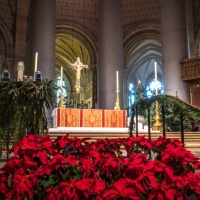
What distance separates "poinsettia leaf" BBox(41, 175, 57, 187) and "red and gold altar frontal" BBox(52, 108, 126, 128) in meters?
7.51

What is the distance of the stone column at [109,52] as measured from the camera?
12656 millimetres

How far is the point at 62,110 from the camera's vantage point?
29.6ft

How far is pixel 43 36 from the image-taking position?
12.0 m

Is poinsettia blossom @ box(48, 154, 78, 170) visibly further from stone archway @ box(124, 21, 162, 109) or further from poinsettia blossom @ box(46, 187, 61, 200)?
stone archway @ box(124, 21, 162, 109)

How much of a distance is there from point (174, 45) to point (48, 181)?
11.8 m

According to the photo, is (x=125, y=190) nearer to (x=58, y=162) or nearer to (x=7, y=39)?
(x=58, y=162)

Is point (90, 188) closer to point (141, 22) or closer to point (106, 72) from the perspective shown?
point (106, 72)

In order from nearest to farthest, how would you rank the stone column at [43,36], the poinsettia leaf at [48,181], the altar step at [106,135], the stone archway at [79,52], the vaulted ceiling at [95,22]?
1. the poinsettia leaf at [48,181]
2. the altar step at [106,135]
3. the stone column at [43,36]
4. the vaulted ceiling at [95,22]
5. the stone archway at [79,52]

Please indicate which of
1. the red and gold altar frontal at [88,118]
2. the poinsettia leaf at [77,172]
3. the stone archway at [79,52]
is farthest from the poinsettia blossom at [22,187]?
the stone archway at [79,52]

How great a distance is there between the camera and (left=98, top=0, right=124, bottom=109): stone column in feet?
41.5

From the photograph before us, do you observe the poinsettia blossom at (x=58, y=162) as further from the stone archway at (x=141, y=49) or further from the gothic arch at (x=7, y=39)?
the stone archway at (x=141, y=49)

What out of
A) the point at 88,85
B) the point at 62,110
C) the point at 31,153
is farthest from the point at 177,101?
the point at 88,85

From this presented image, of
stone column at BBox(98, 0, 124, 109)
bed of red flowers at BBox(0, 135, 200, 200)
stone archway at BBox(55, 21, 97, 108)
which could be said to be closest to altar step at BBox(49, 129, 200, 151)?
stone column at BBox(98, 0, 124, 109)

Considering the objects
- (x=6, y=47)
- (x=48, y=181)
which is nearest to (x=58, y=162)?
(x=48, y=181)
